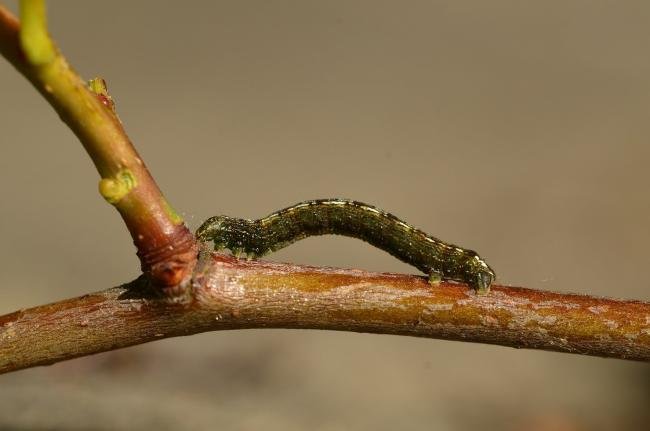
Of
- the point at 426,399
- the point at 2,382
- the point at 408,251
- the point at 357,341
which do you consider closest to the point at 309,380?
the point at 357,341

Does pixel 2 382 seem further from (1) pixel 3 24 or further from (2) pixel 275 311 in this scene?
(1) pixel 3 24

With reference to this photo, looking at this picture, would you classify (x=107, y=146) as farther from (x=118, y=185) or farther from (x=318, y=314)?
(x=318, y=314)

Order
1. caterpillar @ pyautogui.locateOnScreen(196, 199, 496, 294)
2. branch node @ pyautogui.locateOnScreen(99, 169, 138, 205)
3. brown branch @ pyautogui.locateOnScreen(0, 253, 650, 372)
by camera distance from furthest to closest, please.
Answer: caterpillar @ pyautogui.locateOnScreen(196, 199, 496, 294) < brown branch @ pyautogui.locateOnScreen(0, 253, 650, 372) < branch node @ pyautogui.locateOnScreen(99, 169, 138, 205)

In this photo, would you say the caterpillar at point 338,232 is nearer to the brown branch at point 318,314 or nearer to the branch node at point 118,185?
the brown branch at point 318,314

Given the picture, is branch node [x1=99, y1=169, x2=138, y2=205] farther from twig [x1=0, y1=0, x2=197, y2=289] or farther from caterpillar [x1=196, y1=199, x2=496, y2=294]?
caterpillar [x1=196, y1=199, x2=496, y2=294]

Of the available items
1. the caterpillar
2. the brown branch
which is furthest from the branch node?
the caterpillar

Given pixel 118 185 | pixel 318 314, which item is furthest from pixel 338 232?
pixel 118 185
